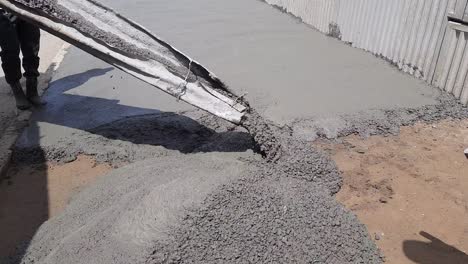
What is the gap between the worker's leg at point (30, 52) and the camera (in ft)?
16.0

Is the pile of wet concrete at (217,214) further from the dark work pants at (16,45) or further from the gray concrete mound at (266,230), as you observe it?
the dark work pants at (16,45)

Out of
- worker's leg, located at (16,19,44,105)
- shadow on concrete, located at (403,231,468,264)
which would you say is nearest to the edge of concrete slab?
worker's leg, located at (16,19,44,105)

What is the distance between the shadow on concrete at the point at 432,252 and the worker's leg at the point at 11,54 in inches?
181

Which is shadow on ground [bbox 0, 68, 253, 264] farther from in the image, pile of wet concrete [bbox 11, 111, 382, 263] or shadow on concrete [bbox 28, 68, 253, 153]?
pile of wet concrete [bbox 11, 111, 382, 263]

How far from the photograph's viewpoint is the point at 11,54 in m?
4.75

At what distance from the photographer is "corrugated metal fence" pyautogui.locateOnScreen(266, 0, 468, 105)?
17.0ft

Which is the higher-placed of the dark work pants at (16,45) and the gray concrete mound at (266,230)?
the dark work pants at (16,45)

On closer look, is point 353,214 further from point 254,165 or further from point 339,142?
point 339,142

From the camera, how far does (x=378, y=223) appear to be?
10.7ft

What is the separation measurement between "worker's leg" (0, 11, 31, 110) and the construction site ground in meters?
0.35

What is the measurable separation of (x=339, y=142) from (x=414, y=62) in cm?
245

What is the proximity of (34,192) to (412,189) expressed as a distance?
3.56 m

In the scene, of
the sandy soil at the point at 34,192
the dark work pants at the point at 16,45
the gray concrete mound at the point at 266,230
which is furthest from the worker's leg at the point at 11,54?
the gray concrete mound at the point at 266,230

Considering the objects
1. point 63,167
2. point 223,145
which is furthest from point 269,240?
point 63,167
